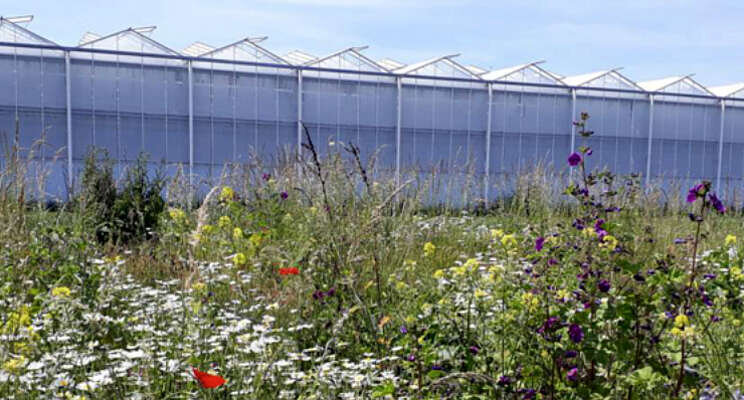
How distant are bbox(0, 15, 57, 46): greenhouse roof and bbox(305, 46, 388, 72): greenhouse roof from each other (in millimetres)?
7080

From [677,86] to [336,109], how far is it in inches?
460

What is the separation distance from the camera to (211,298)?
3.52 meters

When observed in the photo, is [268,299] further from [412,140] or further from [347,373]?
[412,140]

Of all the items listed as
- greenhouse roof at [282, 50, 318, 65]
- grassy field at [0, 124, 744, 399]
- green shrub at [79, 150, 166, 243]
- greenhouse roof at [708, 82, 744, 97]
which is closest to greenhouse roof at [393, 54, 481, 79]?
greenhouse roof at [282, 50, 318, 65]

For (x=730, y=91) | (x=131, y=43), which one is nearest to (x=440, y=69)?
(x=131, y=43)

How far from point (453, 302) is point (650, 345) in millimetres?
1044

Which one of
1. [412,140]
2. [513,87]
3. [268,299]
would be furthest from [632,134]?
[268,299]

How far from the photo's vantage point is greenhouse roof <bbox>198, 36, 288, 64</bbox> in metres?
18.3

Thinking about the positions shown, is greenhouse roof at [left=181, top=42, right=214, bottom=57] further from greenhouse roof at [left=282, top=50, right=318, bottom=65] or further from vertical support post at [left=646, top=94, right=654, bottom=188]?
vertical support post at [left=646, top=94, right=654, bottom=188]

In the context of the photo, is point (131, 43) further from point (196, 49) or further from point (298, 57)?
point (298, 57)

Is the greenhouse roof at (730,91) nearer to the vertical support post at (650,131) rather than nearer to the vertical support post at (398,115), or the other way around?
the vertical support post at (650,131)

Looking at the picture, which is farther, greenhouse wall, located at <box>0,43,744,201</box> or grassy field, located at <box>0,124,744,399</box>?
greenhouse wall, located at <box>0,43,744,201</box>

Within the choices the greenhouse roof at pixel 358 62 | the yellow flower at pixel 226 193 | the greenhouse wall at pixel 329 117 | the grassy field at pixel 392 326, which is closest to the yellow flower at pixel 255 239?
the grassy field at pixel 392 326

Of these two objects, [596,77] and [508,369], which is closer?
[508,369]
